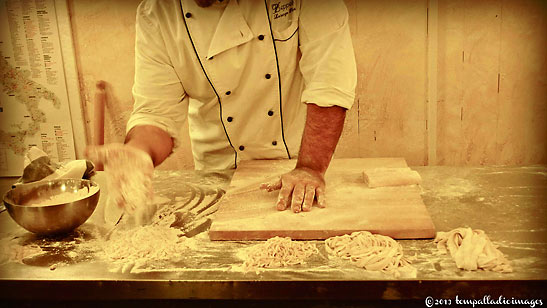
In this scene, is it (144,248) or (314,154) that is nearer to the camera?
(144,248)

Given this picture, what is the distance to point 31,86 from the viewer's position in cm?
405

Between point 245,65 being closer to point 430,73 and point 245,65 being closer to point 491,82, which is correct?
point 430,73

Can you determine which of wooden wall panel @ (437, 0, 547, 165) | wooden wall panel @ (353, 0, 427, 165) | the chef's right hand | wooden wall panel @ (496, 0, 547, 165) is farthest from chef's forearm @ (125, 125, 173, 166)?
wooden wall panel @ (496, 0, 547, 165)

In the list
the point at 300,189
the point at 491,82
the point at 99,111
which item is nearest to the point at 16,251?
the point at 300,189

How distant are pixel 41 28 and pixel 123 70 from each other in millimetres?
729

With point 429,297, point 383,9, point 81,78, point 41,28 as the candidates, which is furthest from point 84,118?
point 429,297

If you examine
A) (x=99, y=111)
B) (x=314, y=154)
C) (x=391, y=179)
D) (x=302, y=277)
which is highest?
(x=99, y=111)

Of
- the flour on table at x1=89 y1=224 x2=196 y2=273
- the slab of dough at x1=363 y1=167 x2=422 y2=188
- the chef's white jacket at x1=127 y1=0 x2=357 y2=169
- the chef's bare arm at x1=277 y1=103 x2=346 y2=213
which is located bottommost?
the flour on table at x1=89 y1=224 x2=196 y2=273

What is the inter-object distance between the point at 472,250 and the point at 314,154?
765 millimetres

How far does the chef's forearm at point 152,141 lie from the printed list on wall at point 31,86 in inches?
88.0

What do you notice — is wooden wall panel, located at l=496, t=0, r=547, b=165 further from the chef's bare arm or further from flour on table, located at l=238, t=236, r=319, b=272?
flour on table, located at l=238, t=236, r=319, b=272

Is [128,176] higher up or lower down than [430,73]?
lower down

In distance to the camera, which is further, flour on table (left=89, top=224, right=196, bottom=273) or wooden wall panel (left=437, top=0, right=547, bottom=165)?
wooden wall panel (left=437, top=0, right=547, bottom=165)

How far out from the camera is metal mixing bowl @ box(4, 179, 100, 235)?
159 centimetres
